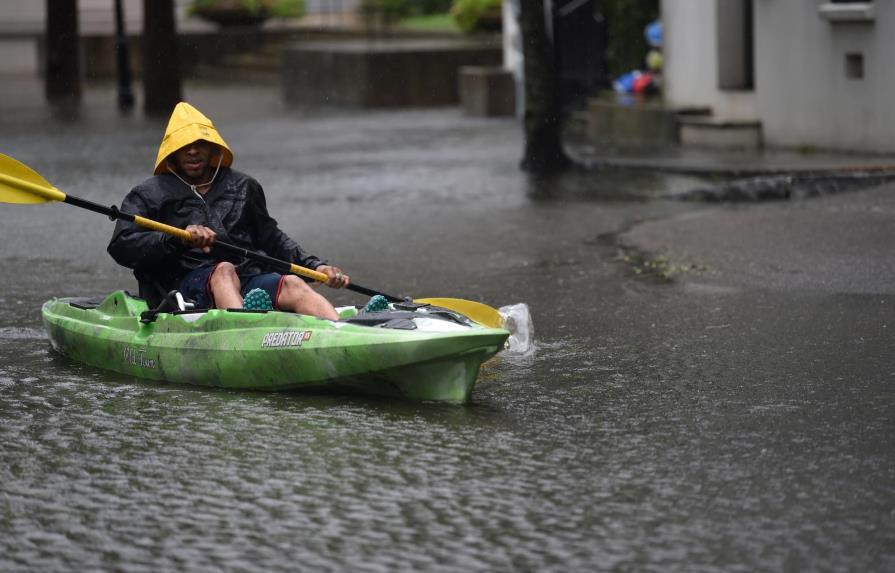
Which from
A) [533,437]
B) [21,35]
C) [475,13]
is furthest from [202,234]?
[21,35]

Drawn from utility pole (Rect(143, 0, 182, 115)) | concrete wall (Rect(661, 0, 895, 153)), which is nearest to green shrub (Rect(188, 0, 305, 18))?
utility pole (Rect(143, 0, 182, 115))

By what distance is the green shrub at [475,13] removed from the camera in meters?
33.1

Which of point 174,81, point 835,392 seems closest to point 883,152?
point 835,392

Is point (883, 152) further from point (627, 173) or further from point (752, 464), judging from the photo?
point (752, 464)

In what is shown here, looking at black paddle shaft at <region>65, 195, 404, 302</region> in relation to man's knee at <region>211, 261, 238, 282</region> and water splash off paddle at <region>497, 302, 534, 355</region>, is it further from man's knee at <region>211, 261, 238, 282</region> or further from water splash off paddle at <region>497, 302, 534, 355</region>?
water splash off paddle at <region>497, 302, 534, 355</region>

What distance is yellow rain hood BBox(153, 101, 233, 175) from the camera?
26.5 ft

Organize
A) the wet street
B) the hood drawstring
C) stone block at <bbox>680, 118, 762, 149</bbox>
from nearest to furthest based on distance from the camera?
the wet street → the hood drawstring → stone block at <bbox>680, 118, 762, 149</bbox>

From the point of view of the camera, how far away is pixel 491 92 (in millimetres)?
25672

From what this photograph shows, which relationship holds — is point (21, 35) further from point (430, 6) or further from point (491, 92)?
point (491, 92)

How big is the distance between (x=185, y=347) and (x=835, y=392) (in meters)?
2.94

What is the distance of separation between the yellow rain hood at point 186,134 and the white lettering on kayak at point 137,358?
0.92m

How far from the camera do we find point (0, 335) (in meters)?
9.12

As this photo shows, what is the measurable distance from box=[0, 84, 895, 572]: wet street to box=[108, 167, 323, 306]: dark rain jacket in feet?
1.94

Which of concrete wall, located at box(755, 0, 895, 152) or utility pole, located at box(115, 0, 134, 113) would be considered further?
utility pole, located at box(115, 0, 134, 113)
